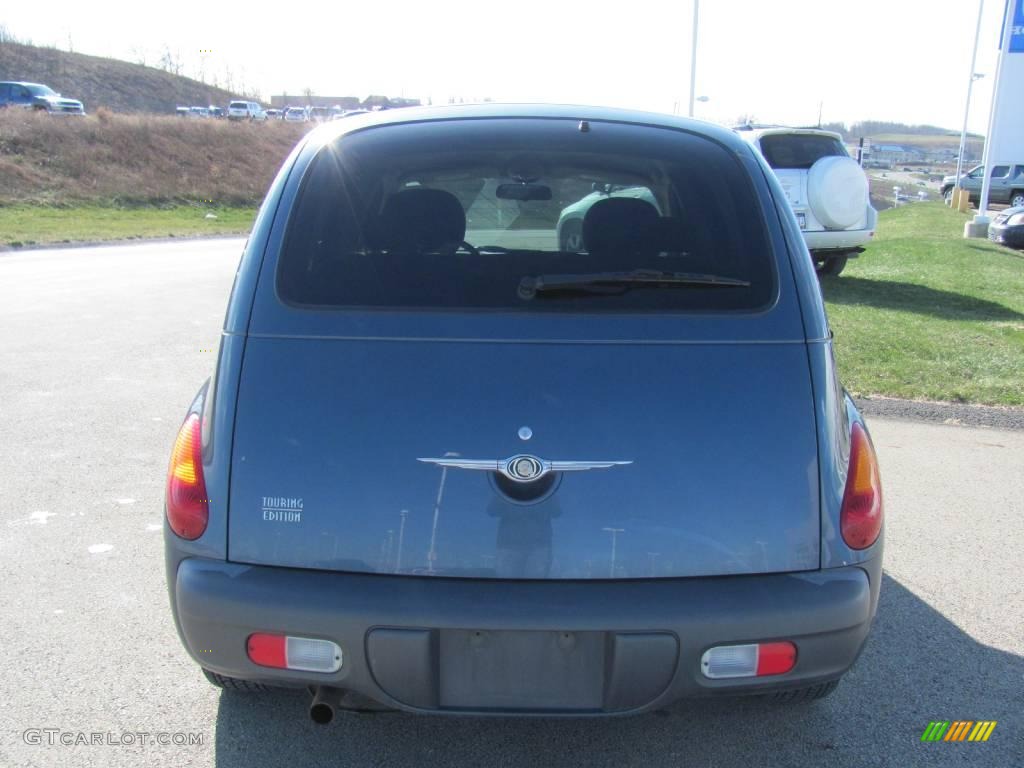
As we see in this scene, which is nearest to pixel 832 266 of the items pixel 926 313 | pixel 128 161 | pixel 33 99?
pixel 926 313

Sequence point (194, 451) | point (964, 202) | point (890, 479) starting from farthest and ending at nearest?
point (964, 202) < point (890, 479) < point (194, 451)

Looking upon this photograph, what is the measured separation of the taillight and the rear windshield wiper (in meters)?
0.55

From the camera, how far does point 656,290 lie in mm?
2432

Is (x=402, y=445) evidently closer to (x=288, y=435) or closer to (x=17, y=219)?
(x=288, y=435)

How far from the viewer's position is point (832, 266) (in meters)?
12.8

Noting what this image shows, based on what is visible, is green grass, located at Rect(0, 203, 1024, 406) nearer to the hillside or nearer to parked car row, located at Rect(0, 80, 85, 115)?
parked car row, located at Rect(0, 80, 85, 115)

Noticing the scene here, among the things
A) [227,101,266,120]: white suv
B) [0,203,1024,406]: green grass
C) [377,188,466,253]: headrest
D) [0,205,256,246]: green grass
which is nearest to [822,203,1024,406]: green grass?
[0,203,1024,406]: green grass

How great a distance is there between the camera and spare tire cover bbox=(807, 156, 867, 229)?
37.0ft

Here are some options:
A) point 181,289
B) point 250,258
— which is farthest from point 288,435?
point 181,289

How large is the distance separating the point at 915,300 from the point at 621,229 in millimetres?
9539

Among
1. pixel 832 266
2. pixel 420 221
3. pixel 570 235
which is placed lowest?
pixel 832 266

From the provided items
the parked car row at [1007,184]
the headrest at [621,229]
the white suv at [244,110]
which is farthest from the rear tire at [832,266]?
the white suv at [244,110]

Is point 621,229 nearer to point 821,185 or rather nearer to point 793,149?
point 821,185

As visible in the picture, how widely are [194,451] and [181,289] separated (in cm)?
1035
